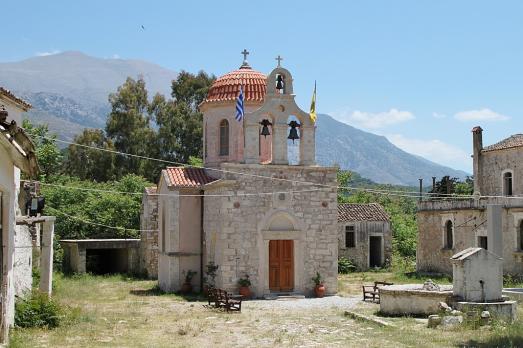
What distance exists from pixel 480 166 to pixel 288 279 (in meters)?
15.9

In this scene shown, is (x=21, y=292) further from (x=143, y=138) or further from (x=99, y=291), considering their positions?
(x=143, y=138)

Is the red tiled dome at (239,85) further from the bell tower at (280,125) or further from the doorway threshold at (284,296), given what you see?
the doorway threshold at (284,296)

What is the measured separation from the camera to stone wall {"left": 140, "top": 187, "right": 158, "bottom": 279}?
1377 inches

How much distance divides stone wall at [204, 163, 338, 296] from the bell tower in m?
0.52

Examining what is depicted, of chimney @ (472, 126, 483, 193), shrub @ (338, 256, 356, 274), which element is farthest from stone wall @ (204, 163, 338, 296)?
shrub @ (338, 256, 356, 274)

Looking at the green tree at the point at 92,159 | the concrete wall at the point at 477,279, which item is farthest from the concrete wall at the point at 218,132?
the green tree at the point at 92,159

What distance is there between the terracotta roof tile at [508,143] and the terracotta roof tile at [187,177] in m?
15.9

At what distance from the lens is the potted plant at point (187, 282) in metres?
27.3

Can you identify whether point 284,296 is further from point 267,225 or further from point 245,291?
point 267,225

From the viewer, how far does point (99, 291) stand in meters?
28.4

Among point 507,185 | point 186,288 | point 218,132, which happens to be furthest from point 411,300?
point 507,185

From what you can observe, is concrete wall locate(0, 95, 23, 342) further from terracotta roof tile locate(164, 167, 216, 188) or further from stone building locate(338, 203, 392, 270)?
stone building locate(338, 203, 392, 270)

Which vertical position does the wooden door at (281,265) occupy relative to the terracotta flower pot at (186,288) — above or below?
above

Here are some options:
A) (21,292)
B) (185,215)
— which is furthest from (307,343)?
(185,215)
